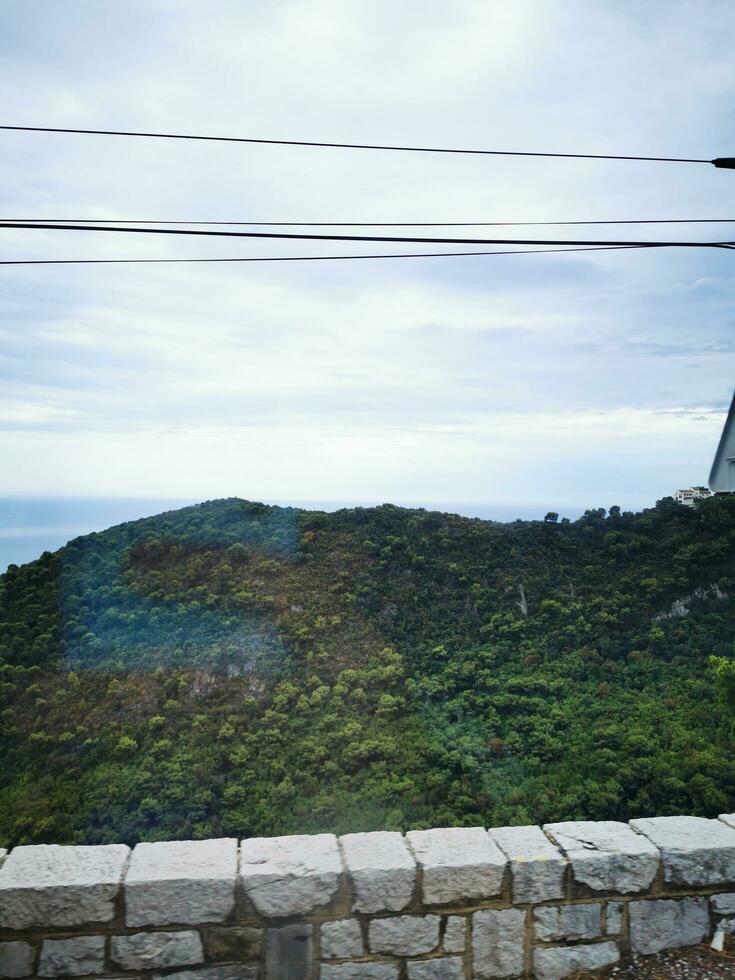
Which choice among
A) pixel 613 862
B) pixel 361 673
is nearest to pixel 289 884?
pixel 613 862

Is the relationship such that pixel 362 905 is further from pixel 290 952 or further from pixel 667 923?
pixel 667 923

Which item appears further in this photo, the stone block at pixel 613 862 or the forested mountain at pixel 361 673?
the forested mountain at pixel 361 673

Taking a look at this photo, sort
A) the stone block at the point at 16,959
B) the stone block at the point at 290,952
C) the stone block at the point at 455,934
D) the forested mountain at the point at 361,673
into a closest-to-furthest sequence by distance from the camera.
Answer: the stone block at the point at 16,959
the stone block at the point at 290,952
the stone block at the point at 455,934
the forested mountain at the point at 361,673

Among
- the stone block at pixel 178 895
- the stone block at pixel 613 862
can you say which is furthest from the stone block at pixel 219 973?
the stone block at pixel 613 862

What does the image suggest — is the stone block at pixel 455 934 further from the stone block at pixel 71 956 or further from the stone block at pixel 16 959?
the stone block at pixel 16 959

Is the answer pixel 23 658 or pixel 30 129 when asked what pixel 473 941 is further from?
pixel 23 658
